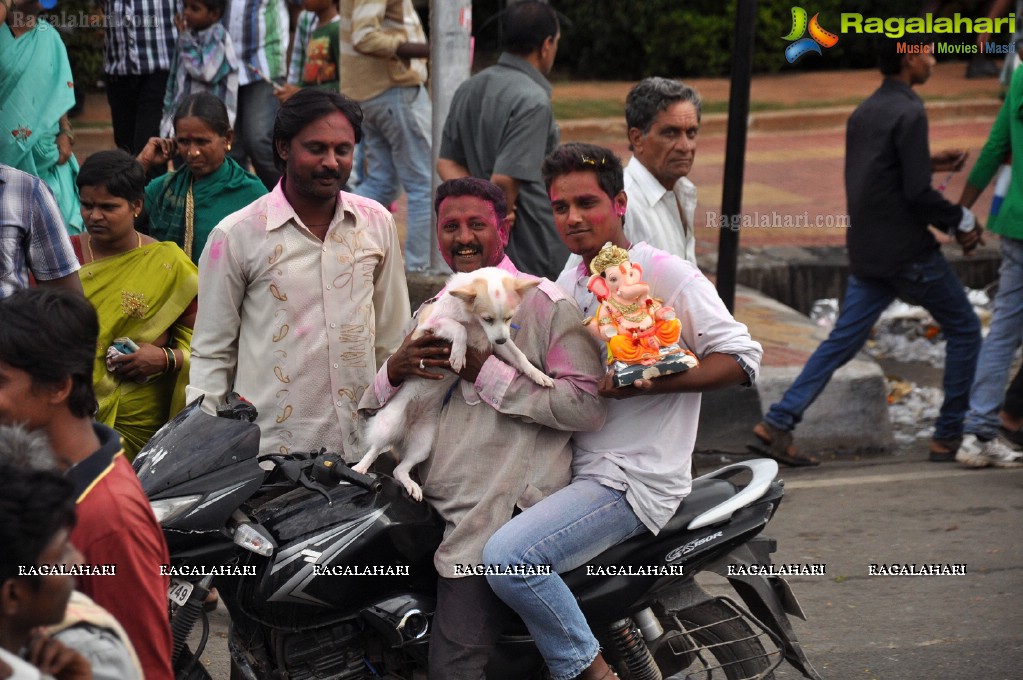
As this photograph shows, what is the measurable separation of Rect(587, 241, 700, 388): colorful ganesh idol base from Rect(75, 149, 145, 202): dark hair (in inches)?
78.3

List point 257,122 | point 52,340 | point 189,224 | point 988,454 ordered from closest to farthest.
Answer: point 52,340
point 189,224
point 988,454
point 257,122

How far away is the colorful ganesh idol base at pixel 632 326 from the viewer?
10.2 ft

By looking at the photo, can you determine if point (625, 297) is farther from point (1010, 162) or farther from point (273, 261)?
point (1010, 162)

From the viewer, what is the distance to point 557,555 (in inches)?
126

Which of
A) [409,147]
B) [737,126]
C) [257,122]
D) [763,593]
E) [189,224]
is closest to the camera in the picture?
[763,593]

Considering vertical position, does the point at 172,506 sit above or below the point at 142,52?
below

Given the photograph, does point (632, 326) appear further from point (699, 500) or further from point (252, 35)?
point (252, 35)

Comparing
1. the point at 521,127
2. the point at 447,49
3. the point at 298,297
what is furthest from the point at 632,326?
the point at 447,49

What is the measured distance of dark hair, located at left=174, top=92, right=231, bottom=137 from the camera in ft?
16.0

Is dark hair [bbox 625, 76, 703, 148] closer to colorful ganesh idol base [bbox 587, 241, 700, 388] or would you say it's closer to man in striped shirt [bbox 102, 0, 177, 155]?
colorful ganesh idol base [bbox 587, 241, 700, 388]

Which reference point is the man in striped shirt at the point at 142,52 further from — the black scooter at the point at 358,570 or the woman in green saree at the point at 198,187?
the black scooter at the point at 358,570

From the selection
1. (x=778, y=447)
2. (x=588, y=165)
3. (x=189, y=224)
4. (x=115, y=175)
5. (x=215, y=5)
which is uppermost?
(x=215, y=5)

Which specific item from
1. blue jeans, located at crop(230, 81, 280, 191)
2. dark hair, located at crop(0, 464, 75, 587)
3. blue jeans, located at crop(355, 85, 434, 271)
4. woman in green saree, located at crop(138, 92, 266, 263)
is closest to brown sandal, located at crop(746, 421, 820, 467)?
blue jeans, located at crop(355, 85, 434, 271)

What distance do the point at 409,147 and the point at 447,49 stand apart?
2.89 feet
